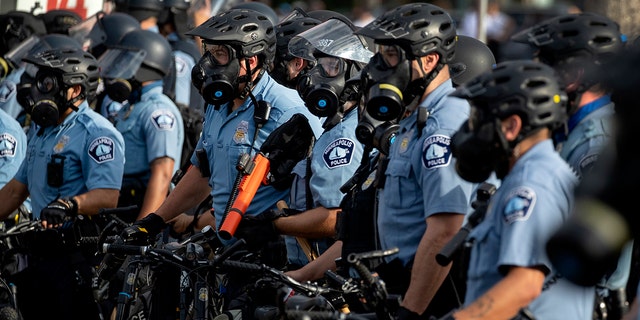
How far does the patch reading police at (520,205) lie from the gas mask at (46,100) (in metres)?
4.71

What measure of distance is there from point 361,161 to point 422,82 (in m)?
0.90

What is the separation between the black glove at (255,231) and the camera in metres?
6.18

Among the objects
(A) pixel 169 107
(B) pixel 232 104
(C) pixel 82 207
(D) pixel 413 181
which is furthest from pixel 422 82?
(A) pixel 169 107

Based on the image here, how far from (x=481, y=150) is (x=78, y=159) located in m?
4.41

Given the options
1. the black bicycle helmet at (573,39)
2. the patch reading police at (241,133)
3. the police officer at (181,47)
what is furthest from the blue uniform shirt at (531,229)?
the police officer at (181,47)

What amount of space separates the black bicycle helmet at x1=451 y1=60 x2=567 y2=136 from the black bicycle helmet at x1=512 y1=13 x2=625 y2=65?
0.80m

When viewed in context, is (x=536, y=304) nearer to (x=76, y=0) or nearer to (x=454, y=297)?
(x=454, y=297)

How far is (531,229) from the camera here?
4.02 m

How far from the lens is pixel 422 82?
5.28m

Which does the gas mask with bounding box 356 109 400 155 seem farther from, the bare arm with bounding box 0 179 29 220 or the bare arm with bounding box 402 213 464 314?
the bare arm with bounding box 0 179 29 220

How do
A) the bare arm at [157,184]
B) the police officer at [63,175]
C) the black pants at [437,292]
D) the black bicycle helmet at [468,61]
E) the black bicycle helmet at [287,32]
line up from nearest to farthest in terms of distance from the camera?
the black pants at [437,292] < the black bicycle helmet at [468,61] < the black bicycle helmet at [287,32] < the police officer at [63,175] < the bare arm at [157,184]

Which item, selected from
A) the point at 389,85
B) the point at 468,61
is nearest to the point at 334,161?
the point at 468,61

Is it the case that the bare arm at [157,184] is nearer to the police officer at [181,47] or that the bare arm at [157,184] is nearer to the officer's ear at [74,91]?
the officer's ear at [74,91]

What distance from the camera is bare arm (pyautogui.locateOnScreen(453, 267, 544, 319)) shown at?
3994 millimetres
